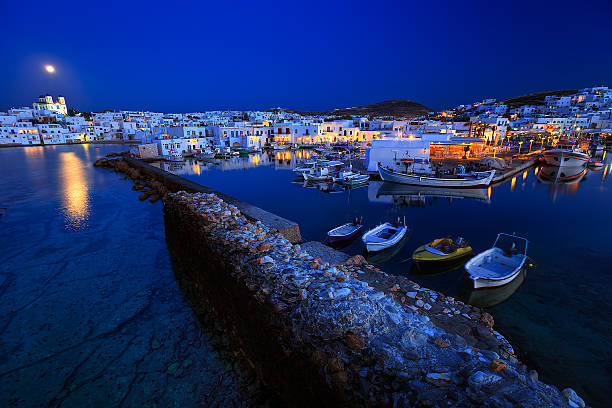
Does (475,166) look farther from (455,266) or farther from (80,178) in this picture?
(80,178)

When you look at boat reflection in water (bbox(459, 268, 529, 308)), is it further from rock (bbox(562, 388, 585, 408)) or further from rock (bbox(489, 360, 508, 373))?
rock (bbox(489, 360, 508, 373))

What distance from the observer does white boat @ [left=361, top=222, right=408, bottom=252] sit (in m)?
11.1

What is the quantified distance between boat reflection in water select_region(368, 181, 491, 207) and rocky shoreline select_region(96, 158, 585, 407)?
15860mm

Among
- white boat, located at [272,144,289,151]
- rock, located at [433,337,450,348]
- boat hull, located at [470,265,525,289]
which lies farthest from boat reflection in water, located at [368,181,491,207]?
white boat, located at [272,144,289,151]

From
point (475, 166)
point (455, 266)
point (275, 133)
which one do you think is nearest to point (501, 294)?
point (455, 266)

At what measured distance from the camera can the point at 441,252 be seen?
10000mm

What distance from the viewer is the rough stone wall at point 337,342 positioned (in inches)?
85.4

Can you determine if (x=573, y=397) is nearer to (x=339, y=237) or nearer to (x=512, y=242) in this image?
(x=339, y=237)

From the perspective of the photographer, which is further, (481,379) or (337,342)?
(337,342)

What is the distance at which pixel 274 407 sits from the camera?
3795 millimetres

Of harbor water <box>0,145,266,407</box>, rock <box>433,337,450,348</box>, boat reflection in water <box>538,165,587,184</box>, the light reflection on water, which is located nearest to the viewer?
rock <box>433,337,450,348</box>

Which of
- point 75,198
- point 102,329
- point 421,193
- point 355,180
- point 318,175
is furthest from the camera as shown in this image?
point 318,175

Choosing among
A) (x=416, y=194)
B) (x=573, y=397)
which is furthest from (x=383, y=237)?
(x=416, y=194)

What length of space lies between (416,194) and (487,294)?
15564mm
